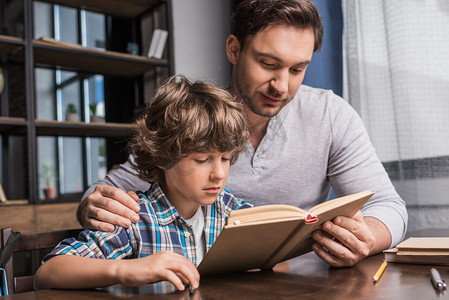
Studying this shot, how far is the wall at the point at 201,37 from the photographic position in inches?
132

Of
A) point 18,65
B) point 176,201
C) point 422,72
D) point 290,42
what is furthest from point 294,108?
point 18,65

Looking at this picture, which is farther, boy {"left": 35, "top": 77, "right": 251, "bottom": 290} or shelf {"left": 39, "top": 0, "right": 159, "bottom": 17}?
shelf {"left": 39, "top": 0, "right": 159, "bottom": 17}

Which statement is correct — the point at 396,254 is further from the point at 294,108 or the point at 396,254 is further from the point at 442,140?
the point at 442,140

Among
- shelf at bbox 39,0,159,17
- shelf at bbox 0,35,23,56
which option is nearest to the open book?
shelf at bbox 0,35,23,56

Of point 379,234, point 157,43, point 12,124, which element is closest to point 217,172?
point 379,234

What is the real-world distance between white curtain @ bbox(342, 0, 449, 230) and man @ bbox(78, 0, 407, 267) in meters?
0.64

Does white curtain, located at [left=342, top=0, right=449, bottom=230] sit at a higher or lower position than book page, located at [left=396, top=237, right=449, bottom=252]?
higher

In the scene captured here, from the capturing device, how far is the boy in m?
0.93

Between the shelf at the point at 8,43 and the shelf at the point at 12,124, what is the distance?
1.36 feet

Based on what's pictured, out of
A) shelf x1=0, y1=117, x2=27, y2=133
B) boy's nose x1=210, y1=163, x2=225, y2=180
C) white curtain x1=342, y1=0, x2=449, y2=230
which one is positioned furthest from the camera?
shelf x1=0, y1=117, x2=27, y2=133

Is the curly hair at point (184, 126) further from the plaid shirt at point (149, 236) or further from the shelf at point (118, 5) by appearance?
the shelf at point (118, 5)

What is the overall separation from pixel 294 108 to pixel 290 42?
0.25m

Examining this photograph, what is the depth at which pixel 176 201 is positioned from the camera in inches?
46.0

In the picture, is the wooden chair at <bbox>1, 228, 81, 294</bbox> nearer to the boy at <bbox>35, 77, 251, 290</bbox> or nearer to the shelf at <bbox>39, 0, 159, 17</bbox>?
the boy at <bbox>35, 77, 251, 290</bbox>
